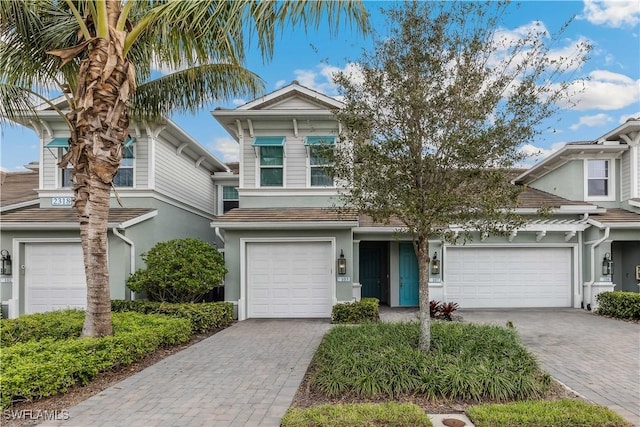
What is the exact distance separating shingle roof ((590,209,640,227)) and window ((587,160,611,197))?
2.85ft

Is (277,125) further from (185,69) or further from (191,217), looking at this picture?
(191,217)

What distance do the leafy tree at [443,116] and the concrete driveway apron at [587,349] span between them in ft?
8.08

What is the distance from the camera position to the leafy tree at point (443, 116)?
5633 mm

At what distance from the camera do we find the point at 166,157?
1297 cm

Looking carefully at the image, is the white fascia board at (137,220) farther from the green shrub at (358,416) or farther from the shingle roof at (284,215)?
the green shrub at (358,416)

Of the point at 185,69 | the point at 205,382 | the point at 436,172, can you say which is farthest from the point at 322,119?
the point at 205,382

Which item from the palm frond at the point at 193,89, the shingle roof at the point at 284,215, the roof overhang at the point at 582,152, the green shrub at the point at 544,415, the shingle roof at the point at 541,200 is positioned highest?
the palm frond at the point at 193,89

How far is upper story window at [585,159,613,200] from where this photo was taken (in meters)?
13.7

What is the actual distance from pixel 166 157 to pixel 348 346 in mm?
9733

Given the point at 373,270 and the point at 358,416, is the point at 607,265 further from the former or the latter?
the point at 358,416

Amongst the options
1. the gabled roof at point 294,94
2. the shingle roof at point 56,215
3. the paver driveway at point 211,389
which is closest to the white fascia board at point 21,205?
the shingle roof at point 56,215

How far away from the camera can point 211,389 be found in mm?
5504

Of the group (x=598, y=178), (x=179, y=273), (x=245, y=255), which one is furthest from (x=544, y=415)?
(x=598, y=178)

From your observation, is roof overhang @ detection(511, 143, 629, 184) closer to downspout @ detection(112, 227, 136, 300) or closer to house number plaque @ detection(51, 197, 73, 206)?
downspout @ detection(112, 227, 136, 300)
